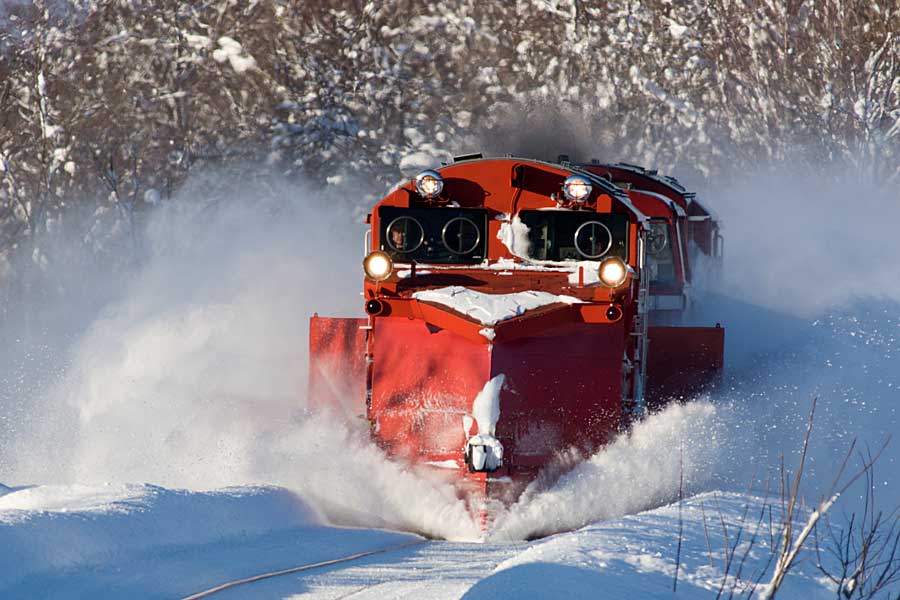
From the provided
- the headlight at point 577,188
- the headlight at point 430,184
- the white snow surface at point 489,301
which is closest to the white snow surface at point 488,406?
the white snow surface at point 489,301

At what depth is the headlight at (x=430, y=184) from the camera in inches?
531

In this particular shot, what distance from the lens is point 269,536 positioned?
1050cm

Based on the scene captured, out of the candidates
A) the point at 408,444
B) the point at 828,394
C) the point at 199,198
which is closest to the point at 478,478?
the point at 408,444

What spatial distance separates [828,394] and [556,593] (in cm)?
909

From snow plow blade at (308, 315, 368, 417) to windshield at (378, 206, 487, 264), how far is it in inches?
45.6

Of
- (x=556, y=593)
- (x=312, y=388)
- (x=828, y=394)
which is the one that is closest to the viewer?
(x=556, y=593)

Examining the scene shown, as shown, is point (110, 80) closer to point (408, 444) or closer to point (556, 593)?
point (408, 444)

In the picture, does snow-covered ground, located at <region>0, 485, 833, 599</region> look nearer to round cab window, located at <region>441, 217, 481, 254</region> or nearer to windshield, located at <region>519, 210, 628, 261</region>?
windshield, located at <region>519, 210, 628, 261</region>

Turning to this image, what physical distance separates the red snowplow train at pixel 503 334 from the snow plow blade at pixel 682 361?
0.7 inches

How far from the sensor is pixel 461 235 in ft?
44.9

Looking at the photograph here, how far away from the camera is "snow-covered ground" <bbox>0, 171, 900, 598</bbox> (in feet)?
28.3

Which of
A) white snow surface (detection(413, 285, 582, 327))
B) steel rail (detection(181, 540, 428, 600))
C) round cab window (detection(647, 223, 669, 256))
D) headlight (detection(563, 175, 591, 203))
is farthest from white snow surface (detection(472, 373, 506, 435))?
round cab window (detection(647, 223, 669, 256))

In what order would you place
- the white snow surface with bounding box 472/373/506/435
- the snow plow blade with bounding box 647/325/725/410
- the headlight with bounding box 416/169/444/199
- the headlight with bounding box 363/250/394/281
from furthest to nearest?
the snow plow blade with bounding box 647/325/725/410
the headlight with bounding box 416/169/444/199
the headlight with bounding box 363/250/394/281
the white snow surface with bounding box 472/373/506/435

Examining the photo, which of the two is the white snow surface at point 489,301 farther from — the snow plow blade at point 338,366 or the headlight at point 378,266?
the snow plow blade at point 338,366
